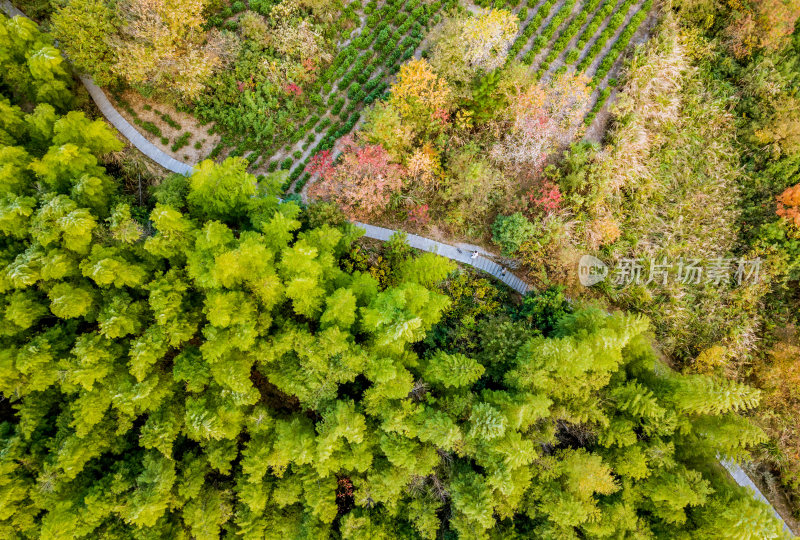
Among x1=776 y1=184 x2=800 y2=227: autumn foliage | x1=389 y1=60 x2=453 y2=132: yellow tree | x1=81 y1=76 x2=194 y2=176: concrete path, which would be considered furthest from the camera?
x1=81 y1=76 x2=194 y2=176: concrete path

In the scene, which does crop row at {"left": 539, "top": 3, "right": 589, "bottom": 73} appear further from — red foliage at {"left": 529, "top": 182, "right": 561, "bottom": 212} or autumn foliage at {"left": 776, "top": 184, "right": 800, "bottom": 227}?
autumn foliage at {"left": 776, "top": 184, "right": 800, "bottom": 227}

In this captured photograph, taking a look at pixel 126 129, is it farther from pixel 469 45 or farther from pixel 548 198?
pixel 548 198

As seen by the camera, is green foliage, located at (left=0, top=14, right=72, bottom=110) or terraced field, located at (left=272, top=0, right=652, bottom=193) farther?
terraced field, located at (left=272, top=0, right=652, bottom=193)

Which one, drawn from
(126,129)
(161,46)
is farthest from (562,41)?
(126,129)

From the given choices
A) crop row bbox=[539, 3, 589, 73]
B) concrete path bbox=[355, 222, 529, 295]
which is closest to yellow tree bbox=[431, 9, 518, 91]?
crop row bbox=[539, 3, 589, 73]

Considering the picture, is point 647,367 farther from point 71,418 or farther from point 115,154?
point 115,154

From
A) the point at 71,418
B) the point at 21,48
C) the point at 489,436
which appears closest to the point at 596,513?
the point at 489,436
